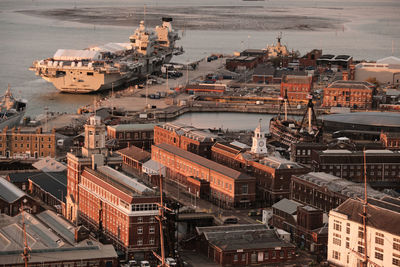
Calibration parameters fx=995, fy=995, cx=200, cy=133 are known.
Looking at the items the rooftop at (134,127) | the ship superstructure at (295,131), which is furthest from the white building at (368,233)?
the rooftop at (134,127)

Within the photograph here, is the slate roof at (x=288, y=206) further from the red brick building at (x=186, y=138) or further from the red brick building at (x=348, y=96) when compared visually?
the red brick building at (x=348, y=96)

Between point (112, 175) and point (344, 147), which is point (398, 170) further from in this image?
point (112, 175)

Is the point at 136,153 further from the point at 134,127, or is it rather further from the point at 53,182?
the point at 53,182

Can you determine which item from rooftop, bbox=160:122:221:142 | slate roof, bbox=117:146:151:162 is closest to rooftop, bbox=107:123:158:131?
rooftop, bbox=160:122:221:142

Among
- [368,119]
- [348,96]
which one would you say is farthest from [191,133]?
[348,96]

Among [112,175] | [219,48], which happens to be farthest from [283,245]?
[219,48]

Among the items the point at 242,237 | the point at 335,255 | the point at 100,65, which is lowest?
the point at 335,255
